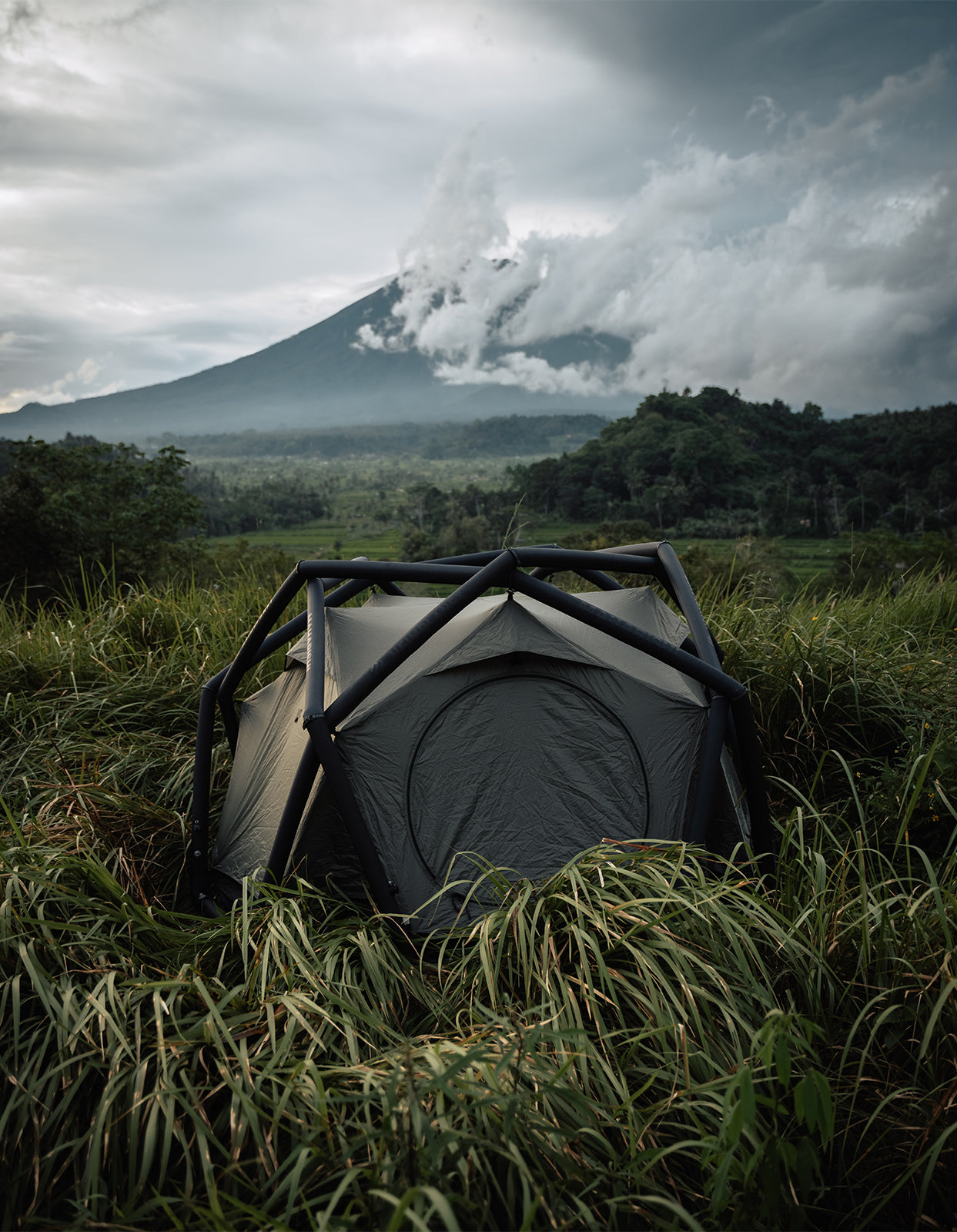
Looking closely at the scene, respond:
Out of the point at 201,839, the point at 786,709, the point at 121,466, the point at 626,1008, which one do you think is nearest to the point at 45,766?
the point at 201,839

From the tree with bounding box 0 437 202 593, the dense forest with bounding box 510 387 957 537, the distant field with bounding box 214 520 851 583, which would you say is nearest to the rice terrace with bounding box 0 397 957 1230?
the tree with bounding box 0 437 202 593

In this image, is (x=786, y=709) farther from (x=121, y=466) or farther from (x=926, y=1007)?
(x=121, y=466)

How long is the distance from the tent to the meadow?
30 cm

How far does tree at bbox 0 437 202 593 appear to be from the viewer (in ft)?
67.4

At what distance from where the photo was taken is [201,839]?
384 centimetres

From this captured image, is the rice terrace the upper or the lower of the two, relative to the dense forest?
lower

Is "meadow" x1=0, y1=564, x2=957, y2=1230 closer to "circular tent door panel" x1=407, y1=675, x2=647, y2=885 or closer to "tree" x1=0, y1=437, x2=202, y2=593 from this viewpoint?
"circular tent door panel" x1=407, y1=675, x2=647, y2=885

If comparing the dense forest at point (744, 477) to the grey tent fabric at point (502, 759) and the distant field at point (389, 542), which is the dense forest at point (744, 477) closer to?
the distant field at point (389, 542)

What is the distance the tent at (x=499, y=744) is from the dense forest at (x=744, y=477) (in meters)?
55.5

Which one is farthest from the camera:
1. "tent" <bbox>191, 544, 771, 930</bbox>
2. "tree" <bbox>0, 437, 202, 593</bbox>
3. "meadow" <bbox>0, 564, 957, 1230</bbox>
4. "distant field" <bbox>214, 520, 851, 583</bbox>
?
"distant field" <bbox>214, 520, 851, 583</bbox>

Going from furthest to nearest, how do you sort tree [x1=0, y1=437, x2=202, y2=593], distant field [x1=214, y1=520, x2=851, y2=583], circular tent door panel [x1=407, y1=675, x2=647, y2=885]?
distant field [x1=214, y1=520, x2=851, y2=583]
tree [x1=0, y1=437, x2=202, y2=593]
circular tent door panel [x1=407, y1=675, x2=647, y2=885]

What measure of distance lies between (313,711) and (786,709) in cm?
335

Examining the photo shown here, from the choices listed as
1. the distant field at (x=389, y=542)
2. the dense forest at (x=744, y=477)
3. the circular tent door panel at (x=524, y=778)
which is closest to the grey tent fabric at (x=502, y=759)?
the circular tent door panel at (x=524, y=778)

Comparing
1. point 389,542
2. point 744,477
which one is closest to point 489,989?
point 389,542
